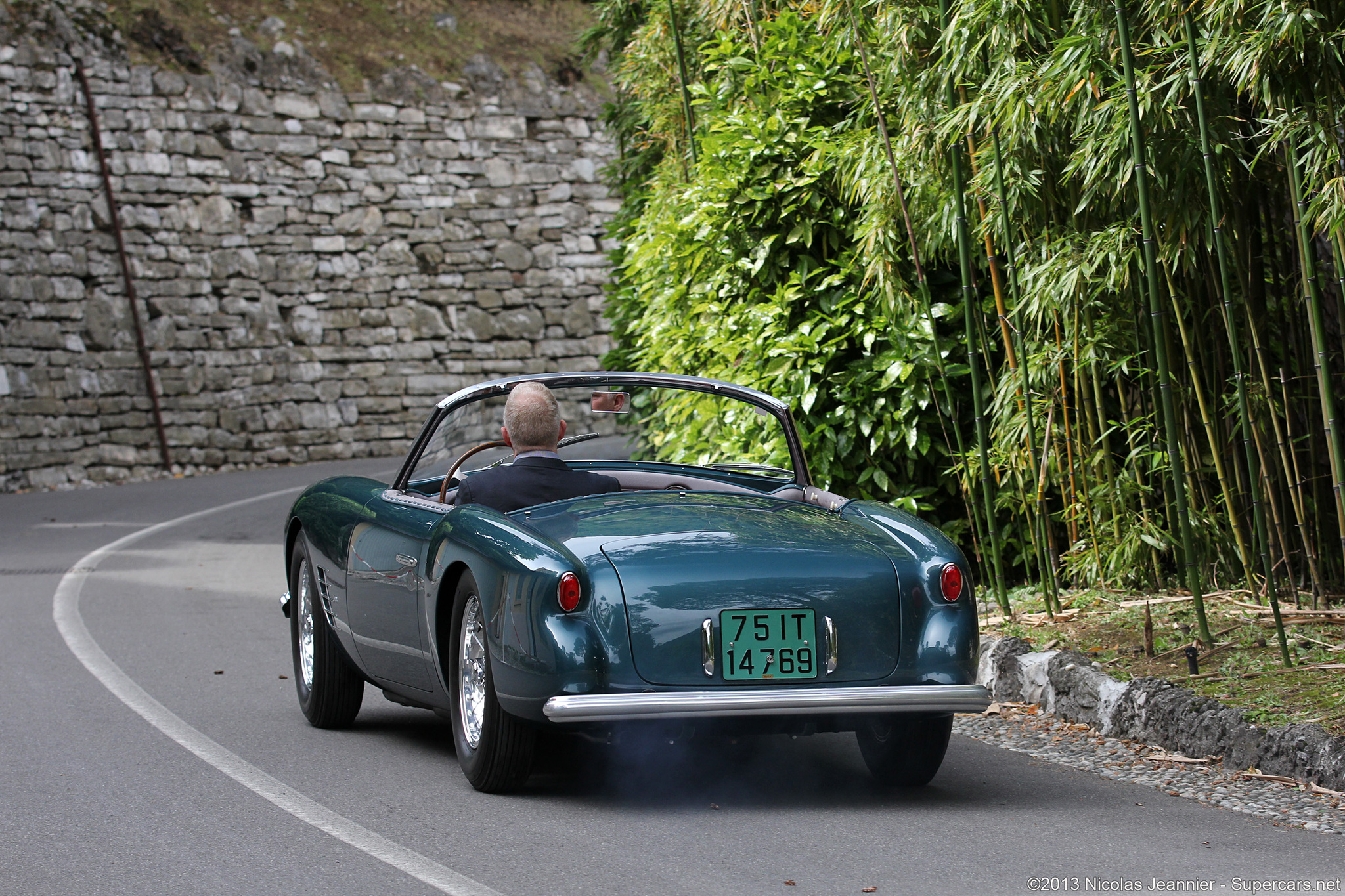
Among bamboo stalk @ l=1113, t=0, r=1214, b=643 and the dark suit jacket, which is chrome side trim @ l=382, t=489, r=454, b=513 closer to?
the dark suit jacket

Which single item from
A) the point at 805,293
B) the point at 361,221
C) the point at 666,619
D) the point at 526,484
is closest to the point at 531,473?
the point at 526,484

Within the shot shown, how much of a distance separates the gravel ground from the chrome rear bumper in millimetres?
1044

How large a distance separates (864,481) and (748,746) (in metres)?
3.20

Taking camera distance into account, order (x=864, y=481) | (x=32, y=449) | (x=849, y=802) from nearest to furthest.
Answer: (x=849, y=802) < (x=864, y=481) < (x=32, y=449)

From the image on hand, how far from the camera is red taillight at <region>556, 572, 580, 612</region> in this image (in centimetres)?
408

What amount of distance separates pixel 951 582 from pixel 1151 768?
105cm

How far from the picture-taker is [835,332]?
27.4 ft

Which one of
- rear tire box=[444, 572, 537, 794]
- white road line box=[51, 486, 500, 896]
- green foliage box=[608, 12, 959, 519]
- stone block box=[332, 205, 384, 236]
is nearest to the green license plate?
rear tire box=[444, 572, 537, 794]

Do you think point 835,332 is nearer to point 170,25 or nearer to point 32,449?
point 32,449

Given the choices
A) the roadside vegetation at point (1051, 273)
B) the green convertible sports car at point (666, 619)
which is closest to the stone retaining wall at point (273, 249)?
the roadside vegetation at point (1051, 273)

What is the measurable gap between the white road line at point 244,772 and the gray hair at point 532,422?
1.38 m

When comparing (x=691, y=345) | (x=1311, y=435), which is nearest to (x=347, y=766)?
(x=1311, y=435)

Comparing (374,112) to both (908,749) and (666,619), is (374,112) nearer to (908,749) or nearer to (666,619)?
(908,749)

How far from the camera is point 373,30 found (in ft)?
82.5
